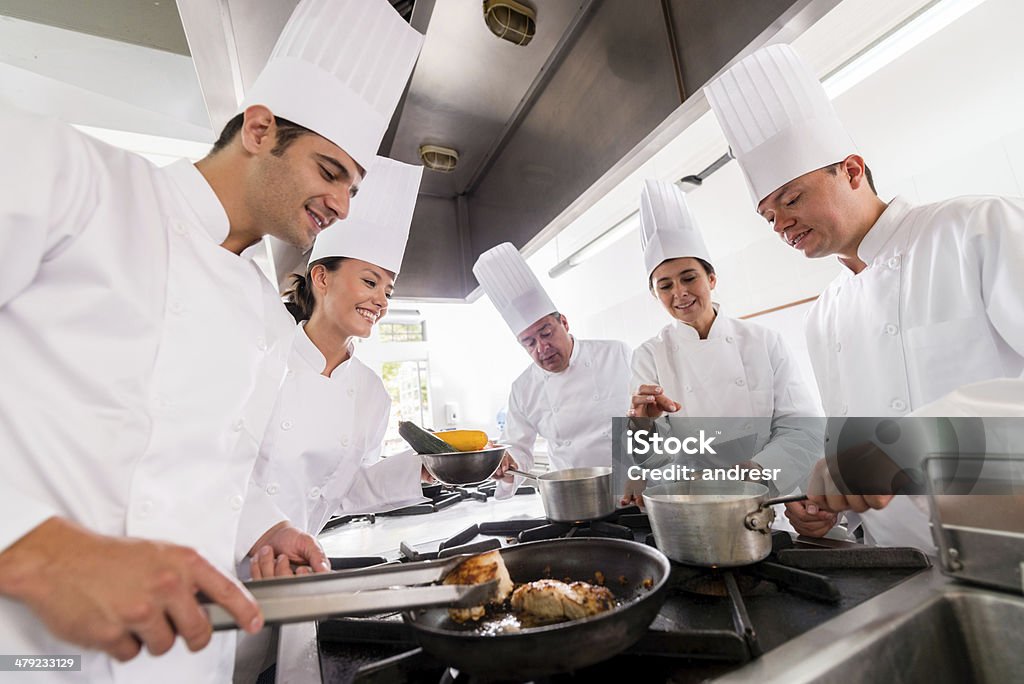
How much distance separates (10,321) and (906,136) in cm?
260

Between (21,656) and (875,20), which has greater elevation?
(875,20)

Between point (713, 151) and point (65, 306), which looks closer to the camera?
point (65, 306)

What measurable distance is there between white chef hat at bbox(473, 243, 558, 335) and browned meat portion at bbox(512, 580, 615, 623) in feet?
4.98

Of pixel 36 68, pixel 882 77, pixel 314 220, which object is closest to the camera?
pixel 314 220

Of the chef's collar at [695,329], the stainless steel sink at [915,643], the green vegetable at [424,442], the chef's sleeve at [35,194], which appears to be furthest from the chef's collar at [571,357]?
the chef's sleeve at [35,194]

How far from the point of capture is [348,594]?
0.37 metres

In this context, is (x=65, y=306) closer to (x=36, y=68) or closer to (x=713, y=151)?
(x=36, y=68)

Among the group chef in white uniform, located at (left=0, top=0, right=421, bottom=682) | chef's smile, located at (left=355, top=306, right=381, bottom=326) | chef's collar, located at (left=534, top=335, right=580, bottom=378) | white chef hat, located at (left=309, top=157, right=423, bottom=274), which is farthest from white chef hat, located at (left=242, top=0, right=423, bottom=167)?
chef's collar, located at (left=534, top=335, right=580, bottom=378)

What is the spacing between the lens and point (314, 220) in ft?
2.79

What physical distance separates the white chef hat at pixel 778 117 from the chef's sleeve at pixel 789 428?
2.18 ft

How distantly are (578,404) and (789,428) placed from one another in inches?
33.1

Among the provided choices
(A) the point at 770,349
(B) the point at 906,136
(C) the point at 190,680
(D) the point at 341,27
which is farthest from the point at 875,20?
(C) the point at 190,680

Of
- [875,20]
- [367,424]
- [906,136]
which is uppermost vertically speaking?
[875,20]

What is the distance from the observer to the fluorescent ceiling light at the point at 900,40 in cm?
110
